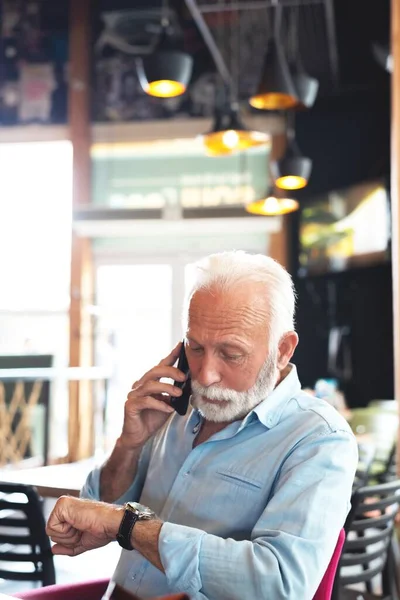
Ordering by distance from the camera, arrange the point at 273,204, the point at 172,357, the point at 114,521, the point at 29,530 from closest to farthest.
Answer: the point at 114,521, the point at 172,357, the point at 29,530, the point at 273,204

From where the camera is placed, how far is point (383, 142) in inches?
298

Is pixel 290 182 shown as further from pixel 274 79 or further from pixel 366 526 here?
pixel 366 526

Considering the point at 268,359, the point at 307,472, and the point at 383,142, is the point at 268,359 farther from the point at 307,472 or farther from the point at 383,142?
the point at 383,142

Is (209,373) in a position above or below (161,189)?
below

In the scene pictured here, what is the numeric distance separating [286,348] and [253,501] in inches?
13.6

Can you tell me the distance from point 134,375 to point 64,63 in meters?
3.90

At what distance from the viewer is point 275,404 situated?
1.47 meters

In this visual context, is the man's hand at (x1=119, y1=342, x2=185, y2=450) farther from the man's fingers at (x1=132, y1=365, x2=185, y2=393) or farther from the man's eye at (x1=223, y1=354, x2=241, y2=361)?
the man's eye at (x1=223, y1=354, x2=241, y2=361)

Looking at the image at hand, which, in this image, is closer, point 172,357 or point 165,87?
point 172,357

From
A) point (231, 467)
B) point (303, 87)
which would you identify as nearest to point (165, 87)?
point (303, 87)

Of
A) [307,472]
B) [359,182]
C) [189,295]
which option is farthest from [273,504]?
[359,182]

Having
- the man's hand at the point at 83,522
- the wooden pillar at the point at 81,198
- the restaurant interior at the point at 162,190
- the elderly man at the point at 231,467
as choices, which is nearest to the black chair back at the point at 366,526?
the elderly man at the point at 231,467

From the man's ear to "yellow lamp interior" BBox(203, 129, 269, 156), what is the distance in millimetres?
3651

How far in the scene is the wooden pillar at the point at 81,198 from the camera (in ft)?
26.8
